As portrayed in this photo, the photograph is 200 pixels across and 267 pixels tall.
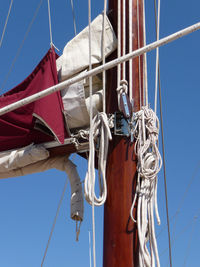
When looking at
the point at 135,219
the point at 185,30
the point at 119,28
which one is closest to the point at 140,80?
the point at 119,28

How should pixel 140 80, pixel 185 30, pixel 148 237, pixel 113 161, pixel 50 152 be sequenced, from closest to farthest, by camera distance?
pixel 185 30, pixel 148 237, pixel 113 161, pixel 140 80, pixel 50 152

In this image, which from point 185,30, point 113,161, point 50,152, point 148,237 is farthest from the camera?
point 50,152

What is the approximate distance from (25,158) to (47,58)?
0.95 meters

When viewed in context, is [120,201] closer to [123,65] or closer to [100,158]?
[100,158]

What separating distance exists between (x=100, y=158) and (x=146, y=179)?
1.21ft

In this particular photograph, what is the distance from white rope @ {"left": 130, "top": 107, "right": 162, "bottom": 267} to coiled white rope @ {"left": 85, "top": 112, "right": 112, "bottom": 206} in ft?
0.80

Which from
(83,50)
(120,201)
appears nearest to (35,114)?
(83,50)

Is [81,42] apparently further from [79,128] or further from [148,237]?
[148,237]

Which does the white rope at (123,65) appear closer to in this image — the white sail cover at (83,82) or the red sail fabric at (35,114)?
the white sail cover at (83,82)

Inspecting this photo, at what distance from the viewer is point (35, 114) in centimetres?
430

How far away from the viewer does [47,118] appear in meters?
4.24

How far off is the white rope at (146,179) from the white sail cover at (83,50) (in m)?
0.71

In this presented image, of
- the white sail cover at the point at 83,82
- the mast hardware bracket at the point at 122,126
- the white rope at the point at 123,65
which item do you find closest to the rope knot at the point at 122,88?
the white rope at the point at 123,65

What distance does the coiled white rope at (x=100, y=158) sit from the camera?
3.58 m
